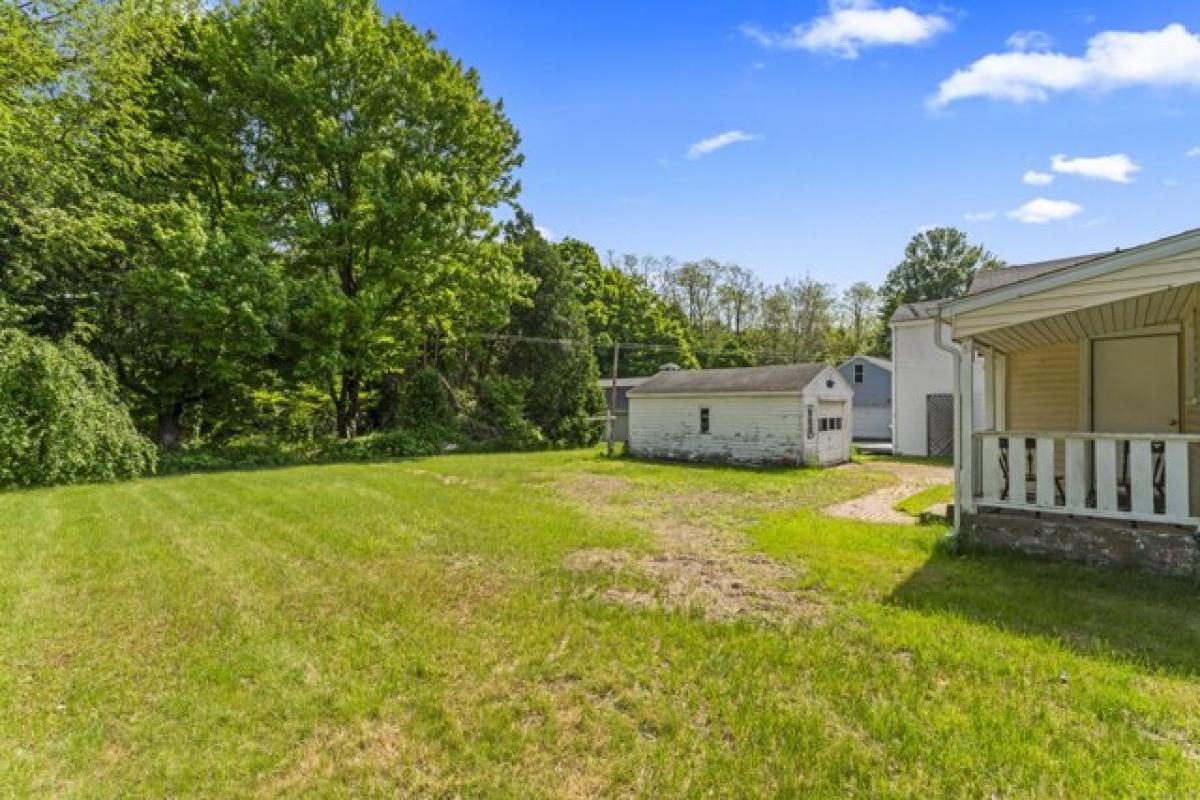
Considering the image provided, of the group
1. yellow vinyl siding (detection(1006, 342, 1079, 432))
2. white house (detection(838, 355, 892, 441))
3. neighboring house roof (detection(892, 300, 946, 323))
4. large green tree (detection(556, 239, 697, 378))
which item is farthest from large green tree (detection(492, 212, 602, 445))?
yellow vinyl siding (detection(1006, 342, 1079, 432))

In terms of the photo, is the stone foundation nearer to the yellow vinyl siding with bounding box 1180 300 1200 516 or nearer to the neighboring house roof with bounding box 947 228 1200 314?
the yellow vinyl siding with bounding box 1180 300 1200 516

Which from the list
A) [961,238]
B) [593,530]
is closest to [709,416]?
[593,530]

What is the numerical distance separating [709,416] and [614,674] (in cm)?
1419

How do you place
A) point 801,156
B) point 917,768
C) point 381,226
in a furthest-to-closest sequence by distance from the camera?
1. point 381,226
2. point 801,156
3. point 917,768

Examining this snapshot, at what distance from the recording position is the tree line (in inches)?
485

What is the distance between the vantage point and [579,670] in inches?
140

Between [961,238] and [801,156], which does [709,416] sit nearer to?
[801,156]

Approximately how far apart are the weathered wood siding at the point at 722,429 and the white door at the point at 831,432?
97 centimetres

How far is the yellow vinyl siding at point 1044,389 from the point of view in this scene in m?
7.68

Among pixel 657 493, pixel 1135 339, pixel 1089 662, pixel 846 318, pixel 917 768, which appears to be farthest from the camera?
pixel 846 318

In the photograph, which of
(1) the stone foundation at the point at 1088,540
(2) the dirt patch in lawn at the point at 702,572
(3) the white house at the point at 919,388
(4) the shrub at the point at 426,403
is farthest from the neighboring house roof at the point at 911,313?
(4) the shrub at the point at 426,403

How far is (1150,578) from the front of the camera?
5027 mm

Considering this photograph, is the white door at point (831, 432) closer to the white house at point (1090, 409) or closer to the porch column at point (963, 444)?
the white house at point (1090, 409)

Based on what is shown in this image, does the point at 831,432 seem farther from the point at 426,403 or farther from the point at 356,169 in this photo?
the point at 356,169
